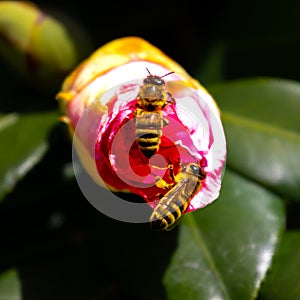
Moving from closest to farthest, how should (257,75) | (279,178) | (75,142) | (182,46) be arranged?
(75,142) → (279,178) → (257,75) → (182,46)

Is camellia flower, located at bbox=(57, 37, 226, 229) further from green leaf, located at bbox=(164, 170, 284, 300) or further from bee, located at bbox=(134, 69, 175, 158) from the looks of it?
green leaf, located at bbox=(164, 170, 284, 300)

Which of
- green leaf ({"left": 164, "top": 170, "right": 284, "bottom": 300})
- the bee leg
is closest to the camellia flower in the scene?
the bee leg

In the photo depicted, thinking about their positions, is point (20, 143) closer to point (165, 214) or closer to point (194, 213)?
point (194, 213)

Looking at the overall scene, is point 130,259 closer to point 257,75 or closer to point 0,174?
point 0,174

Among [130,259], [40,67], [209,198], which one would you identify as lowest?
[130,259]

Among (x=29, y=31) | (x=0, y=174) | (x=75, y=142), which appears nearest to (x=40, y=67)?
(x=29, y=31)

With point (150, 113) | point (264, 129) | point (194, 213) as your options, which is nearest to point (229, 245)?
point (194, 213)

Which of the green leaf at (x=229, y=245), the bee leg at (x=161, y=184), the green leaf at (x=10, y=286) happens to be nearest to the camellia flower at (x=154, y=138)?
the bee leg at (x=161, y=184)
